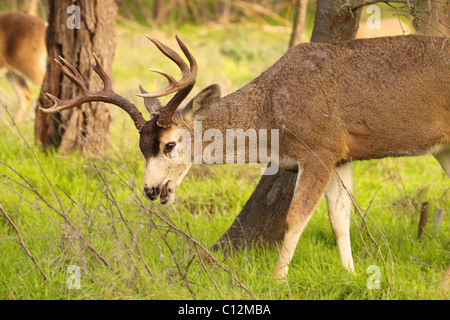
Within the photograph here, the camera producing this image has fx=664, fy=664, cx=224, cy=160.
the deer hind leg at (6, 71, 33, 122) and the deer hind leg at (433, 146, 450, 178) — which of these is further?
the deer hind leg at (6, 71, 33, 122)

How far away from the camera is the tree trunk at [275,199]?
5.23 metres

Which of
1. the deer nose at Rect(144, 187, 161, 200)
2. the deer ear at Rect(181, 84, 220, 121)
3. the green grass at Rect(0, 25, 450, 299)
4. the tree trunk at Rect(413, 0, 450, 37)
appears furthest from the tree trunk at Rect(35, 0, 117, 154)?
the tree trunk at Rect(413, 0, 450, 37)

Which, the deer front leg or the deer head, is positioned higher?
the deer head

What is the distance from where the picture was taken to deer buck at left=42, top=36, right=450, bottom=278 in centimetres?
458

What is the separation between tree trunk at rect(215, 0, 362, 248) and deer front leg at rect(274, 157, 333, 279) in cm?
67

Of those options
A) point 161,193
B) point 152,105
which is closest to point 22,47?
point 152,105

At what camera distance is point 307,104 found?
457cm

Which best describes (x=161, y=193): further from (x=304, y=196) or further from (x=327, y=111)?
(x=327, y=111)

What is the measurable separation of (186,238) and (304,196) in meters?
0.92

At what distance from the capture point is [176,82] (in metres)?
4.43

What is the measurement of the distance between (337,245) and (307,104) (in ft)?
3.92

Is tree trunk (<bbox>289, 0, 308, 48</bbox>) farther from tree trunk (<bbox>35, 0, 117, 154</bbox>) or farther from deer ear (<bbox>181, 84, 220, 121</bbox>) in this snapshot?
deer ear (<bbox>181, 84, 220, 121</bbox>)
